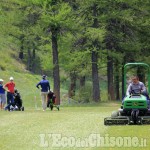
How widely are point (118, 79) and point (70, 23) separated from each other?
14294 mm

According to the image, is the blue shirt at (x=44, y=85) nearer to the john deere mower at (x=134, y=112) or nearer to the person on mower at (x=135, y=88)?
the person on mower at (x=135, y=88)

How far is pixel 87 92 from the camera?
5100cm

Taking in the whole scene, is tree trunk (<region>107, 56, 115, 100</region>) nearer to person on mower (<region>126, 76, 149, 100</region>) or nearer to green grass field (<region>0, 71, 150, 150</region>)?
green grass field (<region>0, 71, 150, 150</region>)

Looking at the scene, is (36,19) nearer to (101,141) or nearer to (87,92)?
(87,92)

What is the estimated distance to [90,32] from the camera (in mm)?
42688

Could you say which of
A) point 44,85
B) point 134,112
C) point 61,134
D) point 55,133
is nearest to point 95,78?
point 44,85

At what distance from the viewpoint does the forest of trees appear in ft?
134

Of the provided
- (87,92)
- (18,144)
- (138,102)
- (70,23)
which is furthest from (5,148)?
(87,92)

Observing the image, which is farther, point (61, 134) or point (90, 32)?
point (90, 32)

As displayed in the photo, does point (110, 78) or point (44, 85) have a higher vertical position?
point (110, 78)

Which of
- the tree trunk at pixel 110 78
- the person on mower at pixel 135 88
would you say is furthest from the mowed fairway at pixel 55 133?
the tree trunk at pixel 110 78

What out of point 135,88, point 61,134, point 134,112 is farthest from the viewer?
point 135,88

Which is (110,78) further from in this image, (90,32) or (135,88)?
(135,88)

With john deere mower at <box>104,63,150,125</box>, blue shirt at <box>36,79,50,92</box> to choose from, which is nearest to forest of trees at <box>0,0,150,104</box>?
blue shirt at <box>36,79,50,92</box>
